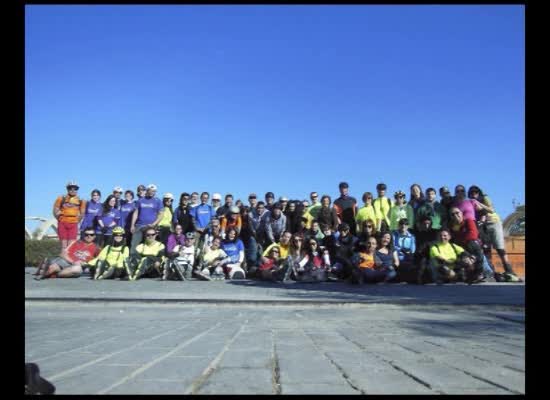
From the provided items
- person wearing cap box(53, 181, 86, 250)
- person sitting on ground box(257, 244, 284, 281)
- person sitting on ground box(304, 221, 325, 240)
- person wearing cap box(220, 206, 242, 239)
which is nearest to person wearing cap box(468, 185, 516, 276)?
person sitting on ground box(304, 221, 325, 240)

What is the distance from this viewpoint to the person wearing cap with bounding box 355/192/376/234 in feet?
44.0

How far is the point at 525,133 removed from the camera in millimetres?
2469

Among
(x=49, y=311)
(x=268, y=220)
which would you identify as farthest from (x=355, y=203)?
(x=49, y=311)

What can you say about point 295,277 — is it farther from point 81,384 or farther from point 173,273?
point 81,384

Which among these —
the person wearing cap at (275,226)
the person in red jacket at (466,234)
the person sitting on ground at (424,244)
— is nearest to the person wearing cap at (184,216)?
the person wearing cap at (275,226)

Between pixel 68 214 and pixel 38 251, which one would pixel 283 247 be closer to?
pixel 68 214

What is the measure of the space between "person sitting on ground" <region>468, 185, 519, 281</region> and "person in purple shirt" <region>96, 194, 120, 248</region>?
948cm

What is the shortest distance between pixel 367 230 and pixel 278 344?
29.8 feet

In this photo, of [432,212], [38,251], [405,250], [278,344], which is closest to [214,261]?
[405,250]

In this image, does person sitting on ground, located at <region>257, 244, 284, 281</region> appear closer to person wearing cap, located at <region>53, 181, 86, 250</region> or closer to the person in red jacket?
the person in red jacket

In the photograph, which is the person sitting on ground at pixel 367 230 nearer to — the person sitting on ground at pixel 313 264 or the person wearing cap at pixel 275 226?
the person sitting on ground at pixel 313 264

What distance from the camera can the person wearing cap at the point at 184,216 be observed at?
14.4m

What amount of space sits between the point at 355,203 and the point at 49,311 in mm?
8678

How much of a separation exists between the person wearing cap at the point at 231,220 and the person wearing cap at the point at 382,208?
3.65 metres
